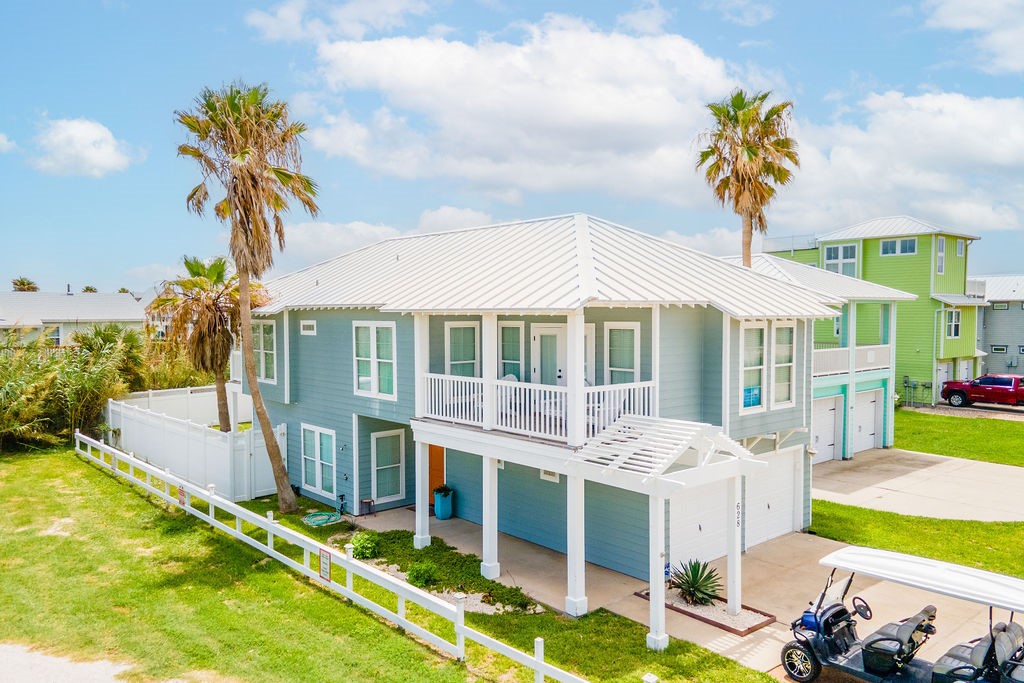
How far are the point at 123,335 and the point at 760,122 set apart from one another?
83.5ft

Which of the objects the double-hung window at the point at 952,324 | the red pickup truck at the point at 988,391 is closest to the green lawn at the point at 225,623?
the red pickup truck at the point at 988,391

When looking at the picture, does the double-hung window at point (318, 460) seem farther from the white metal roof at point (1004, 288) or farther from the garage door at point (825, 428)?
the white metal roof at point (1004, 288)

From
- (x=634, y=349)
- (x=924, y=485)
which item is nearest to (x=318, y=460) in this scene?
(x=634, y=349)

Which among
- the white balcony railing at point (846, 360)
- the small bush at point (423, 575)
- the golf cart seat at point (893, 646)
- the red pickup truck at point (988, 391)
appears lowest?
the small bush at point (423, 575)

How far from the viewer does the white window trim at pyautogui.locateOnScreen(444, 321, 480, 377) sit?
1672 centimetres

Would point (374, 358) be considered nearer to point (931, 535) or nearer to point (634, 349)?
point (634, 349)

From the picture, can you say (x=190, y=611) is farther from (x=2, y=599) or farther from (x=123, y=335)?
(x=123, y=335)

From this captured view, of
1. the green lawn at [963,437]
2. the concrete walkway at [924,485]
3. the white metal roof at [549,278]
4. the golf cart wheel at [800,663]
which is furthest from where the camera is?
the green lawn at [963,437]

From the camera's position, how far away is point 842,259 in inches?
1455

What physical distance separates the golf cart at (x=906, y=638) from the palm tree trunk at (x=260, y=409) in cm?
1284

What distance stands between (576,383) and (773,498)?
6928 mm

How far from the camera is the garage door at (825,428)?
24156 millimetres

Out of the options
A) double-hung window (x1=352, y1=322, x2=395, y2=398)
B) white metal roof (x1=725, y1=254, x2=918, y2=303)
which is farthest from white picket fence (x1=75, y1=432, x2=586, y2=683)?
white metal roof (x1=725, y1=254, x2=918, y2=303)

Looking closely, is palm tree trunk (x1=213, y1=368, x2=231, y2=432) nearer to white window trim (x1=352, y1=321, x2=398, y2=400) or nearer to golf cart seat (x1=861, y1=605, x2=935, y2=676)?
white window trim (x1=352, y1=321, x2=398, y2=400)
